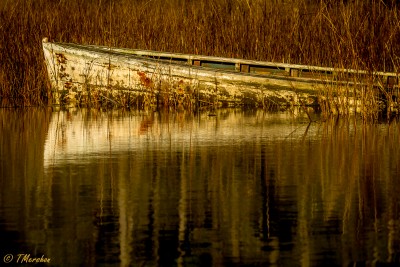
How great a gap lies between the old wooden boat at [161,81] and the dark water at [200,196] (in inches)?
121

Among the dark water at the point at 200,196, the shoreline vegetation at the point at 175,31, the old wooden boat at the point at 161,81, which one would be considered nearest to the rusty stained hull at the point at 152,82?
the old wooden boat at the point at 161,81

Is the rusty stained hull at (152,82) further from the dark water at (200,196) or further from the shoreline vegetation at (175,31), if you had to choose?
the dark water at (200,196)

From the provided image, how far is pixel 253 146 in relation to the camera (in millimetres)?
9938

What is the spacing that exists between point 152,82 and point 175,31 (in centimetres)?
146

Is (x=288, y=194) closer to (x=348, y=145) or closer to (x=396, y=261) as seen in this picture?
(x=396, y=261)

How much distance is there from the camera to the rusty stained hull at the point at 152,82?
14.7m

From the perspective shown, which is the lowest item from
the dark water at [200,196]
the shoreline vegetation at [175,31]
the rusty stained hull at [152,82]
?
the dark water at [200,196]

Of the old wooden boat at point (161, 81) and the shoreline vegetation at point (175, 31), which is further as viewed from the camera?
the shoreline vegetation at point (175, 31)

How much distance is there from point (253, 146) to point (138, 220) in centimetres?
395

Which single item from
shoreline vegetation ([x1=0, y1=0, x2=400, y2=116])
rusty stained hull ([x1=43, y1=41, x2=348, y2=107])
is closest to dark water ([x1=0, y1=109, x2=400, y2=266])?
rusty stained hull ([x1=43, y1=41, x2=348, y2=107])

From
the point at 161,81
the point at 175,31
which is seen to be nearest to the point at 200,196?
the point at 161,81

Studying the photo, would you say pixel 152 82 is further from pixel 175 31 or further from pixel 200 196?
pixel 200 196

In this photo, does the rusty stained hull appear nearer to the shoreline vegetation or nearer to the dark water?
the shoreline vegetation

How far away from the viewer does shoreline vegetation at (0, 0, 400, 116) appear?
48.7 feet
